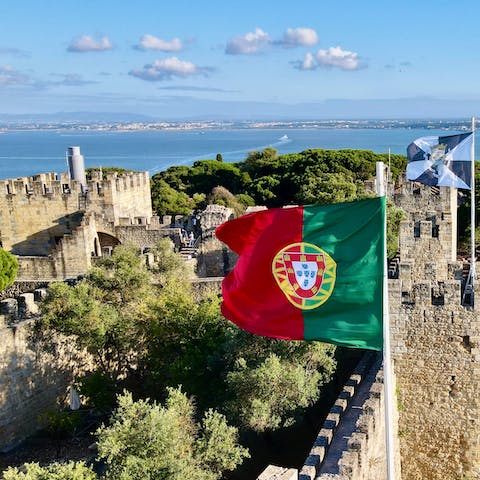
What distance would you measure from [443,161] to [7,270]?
38.7 ft

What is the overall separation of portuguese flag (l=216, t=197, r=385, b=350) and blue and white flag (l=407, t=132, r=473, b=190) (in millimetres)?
5273

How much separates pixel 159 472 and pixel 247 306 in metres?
2.69

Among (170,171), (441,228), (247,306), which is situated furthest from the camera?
(170,171)

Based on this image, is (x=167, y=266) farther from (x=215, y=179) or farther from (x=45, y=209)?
(x=215, y=179)

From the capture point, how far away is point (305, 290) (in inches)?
262

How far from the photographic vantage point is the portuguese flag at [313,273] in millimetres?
6273

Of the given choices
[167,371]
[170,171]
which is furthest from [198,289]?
[170,171]

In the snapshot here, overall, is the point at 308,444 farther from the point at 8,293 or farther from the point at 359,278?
the point at 8,293

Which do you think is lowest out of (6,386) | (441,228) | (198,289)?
(6,386)

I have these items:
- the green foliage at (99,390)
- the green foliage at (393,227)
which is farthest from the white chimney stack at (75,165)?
the green foliage at (393,227)

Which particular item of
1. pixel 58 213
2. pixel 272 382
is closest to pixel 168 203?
pixel 58 213

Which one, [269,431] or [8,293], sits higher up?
[8,293]

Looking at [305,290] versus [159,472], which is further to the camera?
[159,472]

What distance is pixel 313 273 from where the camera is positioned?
6559 millimetres
